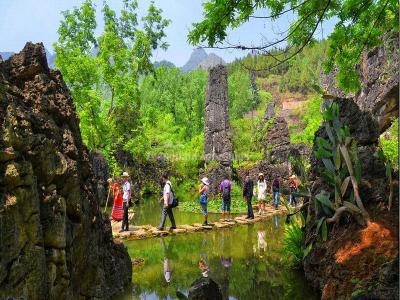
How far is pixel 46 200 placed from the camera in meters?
4.75

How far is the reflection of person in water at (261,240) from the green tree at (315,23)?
3.89 m

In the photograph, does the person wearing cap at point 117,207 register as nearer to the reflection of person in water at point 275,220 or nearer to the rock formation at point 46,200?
the reflection of person in water at point 275,220

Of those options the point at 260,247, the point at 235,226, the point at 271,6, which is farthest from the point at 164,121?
the point at 271,6

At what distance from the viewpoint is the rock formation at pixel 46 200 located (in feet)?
13.4

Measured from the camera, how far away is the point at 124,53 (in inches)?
973

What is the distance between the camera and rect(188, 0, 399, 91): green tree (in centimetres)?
593

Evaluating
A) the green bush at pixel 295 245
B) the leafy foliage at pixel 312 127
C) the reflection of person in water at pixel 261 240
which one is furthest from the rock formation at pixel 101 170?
the green bush at pixel 295 245

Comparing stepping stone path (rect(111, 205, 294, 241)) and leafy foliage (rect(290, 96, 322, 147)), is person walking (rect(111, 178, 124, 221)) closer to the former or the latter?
stepping stone path (rect(111, 205, 294, 241))

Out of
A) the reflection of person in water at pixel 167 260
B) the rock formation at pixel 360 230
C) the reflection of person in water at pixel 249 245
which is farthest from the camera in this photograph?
the reflection of person in water at pixel 249 245

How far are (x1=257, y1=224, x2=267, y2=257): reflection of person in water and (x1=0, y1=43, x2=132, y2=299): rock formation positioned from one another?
143 inches

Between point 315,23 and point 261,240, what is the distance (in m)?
5.50

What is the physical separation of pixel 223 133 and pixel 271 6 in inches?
797

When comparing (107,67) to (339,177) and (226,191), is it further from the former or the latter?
(339,177)

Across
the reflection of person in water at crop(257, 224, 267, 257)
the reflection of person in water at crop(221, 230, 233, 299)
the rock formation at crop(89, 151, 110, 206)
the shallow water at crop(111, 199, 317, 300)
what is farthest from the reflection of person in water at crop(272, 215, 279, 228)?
the rock formation at crop(89, 151, 110, 206)
